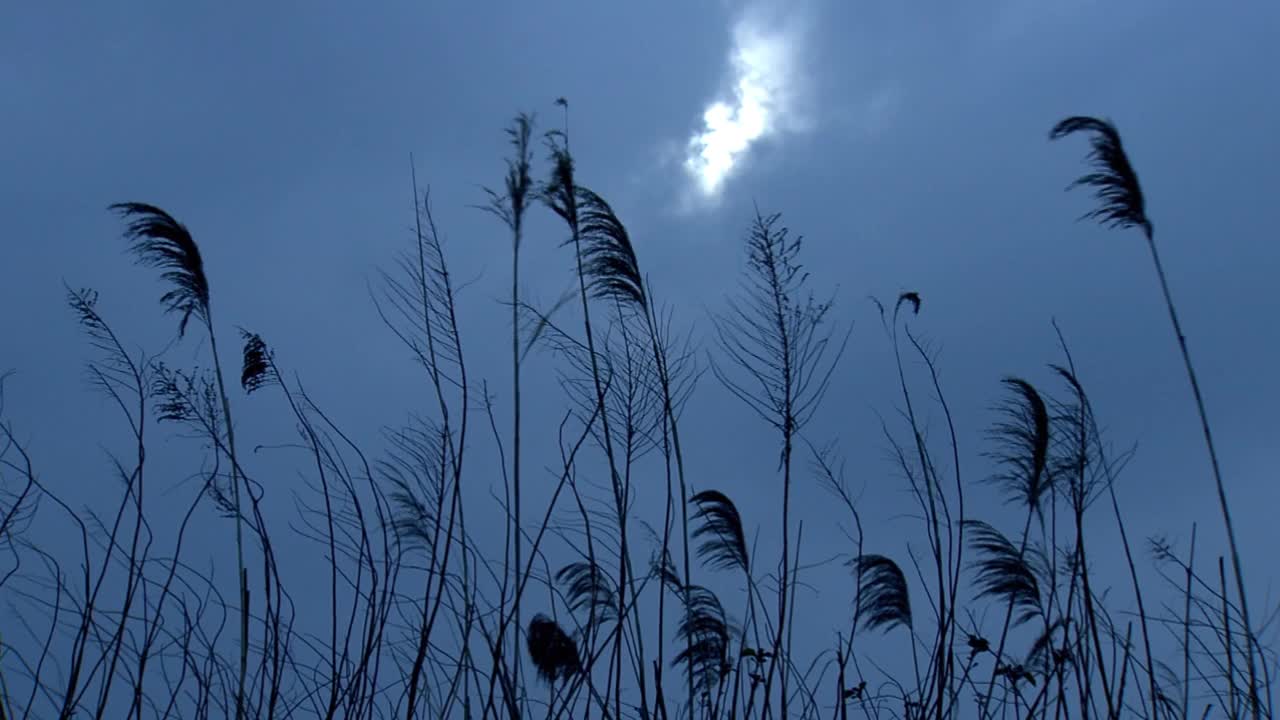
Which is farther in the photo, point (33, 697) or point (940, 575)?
point (940, 575)

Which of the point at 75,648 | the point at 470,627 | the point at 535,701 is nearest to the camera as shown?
the point at 75,648

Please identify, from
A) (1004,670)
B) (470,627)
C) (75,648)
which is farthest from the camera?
(1004,670)

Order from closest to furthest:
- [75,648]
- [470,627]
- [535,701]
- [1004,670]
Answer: [75,648], [470,627], [535,701], [1004,670]

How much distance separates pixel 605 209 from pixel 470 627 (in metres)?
1.44

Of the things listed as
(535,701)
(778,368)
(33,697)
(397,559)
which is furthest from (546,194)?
(33,697)

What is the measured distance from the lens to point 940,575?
3000 millimetres

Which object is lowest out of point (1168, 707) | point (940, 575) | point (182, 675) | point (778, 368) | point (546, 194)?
point (1168, 707)

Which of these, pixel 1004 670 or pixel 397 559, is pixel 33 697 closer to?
pixel 397 559

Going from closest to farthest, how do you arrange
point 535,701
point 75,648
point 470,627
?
point 75,648, point 470,627, point 535,701

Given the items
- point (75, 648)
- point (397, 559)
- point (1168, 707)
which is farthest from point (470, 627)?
point (1168, 707)

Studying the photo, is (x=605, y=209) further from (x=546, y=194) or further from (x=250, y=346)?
(x=250, y=346)

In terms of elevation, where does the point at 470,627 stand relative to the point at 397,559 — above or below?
below

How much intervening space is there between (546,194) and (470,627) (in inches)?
55.0

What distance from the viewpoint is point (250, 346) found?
300 centimetres
